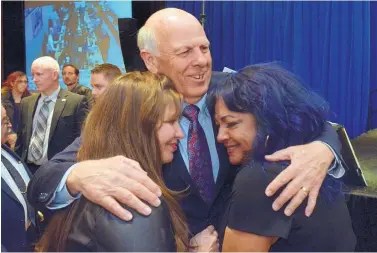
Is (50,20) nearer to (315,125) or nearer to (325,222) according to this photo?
(315,125)

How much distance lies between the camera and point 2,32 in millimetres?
1159

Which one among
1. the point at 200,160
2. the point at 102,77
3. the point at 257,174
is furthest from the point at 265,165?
the point at 102,77

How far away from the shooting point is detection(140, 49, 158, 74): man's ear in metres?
1.01

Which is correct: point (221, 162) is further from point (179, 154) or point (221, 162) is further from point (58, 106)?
point (58, 106)

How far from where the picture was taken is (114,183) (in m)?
0.91

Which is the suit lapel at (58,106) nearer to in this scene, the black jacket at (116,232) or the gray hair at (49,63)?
the gray hair at (49,63)

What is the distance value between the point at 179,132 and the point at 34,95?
0.39m

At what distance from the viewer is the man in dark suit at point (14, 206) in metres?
1.07

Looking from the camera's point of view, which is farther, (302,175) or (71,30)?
(71,30)

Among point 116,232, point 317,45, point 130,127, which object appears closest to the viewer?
point 116,232

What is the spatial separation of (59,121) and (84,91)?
0.37 ft

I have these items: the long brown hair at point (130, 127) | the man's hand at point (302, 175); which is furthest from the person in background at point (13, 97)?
the man's hand at point (302, 175)

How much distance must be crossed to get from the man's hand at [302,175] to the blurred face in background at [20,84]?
0.62 m

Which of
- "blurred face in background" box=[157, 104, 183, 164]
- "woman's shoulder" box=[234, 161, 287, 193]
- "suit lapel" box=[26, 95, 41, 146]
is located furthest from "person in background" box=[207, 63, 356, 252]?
"suit lapel" box=[26, 95, 41, 146]
